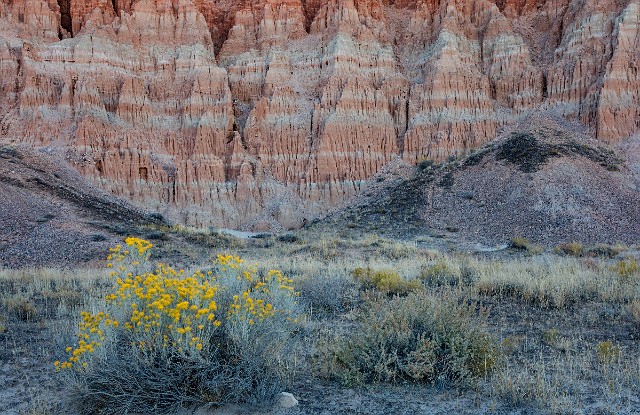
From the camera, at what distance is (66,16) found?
53188mm

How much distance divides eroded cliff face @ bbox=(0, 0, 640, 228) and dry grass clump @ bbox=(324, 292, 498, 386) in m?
34.7

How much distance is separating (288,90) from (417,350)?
43007 mm

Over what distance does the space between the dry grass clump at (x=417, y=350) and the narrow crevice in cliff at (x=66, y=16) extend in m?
54.3

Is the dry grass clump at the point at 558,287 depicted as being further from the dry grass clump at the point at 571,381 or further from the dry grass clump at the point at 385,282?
the dry grass clump at the point at 571,381

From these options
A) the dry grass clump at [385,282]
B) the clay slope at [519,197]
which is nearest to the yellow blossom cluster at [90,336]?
the dry grass clump at [385,282]

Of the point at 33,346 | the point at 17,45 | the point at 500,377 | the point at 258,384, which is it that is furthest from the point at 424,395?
the point at 17,45

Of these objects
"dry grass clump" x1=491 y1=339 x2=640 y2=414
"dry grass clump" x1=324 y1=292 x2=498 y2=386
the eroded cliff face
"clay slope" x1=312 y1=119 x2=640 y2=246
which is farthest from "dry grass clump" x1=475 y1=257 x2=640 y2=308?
the eroded cliff face

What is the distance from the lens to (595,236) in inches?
1072

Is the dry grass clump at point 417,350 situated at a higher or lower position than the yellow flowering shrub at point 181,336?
lower

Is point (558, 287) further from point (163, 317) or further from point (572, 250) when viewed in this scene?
point (572, 250)

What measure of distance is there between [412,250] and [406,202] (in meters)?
14.1

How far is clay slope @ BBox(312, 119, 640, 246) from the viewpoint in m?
28.4

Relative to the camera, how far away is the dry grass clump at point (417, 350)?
5754mm

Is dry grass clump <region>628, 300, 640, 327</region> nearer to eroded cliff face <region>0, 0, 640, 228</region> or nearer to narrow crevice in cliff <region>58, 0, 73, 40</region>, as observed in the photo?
eroded cliff face <region>0, 0, 640, 228</region>
